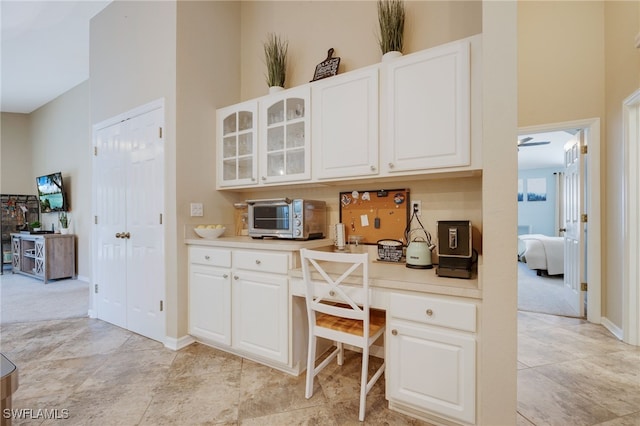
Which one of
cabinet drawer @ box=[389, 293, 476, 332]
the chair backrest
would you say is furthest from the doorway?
the chair backrest

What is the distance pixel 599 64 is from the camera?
→ 2887mm

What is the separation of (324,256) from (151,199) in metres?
1.88

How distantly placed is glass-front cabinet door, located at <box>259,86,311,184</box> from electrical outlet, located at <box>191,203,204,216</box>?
647 millimetres

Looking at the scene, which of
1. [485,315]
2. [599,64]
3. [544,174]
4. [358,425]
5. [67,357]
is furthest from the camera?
[544,174]

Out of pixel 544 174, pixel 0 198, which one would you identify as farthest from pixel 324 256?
pixel 544 174

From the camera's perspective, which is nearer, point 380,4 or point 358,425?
point 358,425

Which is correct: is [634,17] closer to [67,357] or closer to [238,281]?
[238,281]

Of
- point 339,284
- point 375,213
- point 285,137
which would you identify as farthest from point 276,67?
point 339,284

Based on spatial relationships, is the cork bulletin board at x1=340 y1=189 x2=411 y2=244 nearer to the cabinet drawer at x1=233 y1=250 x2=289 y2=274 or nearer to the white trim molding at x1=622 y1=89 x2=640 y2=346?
the cabinet drawer at x1=233 y1=250 x2=289 y2=274

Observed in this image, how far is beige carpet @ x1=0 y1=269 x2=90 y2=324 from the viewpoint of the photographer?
335cm

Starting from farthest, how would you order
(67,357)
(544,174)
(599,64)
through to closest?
(544,174) → (599,64) → (67,357)

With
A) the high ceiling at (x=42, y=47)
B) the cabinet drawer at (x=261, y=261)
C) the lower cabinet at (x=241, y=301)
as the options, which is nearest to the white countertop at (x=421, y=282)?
the cabinet drawer at (x=261, y=261)

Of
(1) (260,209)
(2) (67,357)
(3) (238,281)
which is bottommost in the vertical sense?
(2) (67,357)

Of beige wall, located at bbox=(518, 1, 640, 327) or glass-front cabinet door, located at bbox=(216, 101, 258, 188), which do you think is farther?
beige wall, located at bbox=(518, 1, 640, 327)
